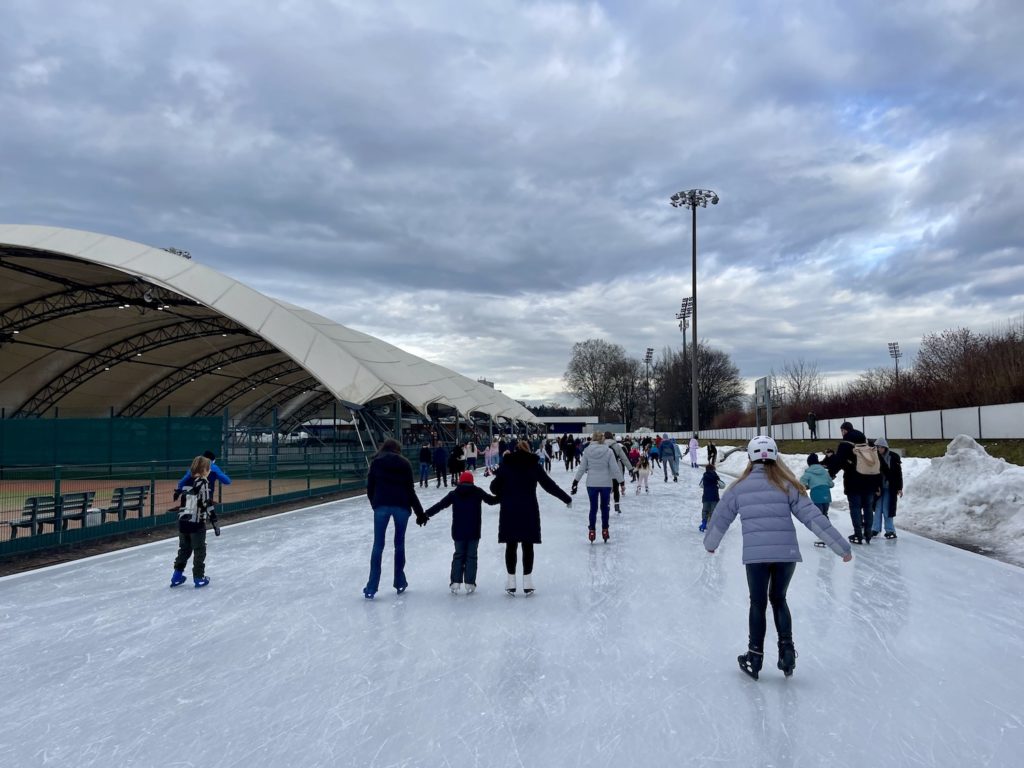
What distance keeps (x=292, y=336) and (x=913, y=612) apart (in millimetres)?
18232

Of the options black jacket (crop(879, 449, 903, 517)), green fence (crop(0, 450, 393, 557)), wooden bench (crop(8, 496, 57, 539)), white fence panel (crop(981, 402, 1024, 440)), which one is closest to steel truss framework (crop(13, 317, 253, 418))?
green fence (crop(0, 450, 393, 557))

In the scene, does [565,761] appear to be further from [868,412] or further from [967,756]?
[868,412]

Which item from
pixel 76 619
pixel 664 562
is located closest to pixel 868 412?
pixel 664 562

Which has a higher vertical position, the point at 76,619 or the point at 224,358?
the point at 224,358

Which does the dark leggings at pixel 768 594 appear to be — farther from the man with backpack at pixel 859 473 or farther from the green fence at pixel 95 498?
the green fence at pixel 95 498

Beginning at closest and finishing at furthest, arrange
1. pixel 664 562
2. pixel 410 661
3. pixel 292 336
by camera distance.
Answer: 1. pixel 410 661
2. pixel 664 562
3. pixel 292 336

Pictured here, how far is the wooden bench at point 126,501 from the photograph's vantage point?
1080cm

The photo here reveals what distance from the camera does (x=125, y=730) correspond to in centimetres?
359

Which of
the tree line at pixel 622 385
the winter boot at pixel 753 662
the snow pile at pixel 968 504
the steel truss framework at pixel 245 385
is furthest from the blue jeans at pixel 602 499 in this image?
the tree line at pixel 622 385

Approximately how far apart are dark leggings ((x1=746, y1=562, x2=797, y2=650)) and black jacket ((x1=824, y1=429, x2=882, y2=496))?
5449 millimetres

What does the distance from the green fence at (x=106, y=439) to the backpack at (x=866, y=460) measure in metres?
15.9

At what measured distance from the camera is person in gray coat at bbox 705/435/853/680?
4113mm

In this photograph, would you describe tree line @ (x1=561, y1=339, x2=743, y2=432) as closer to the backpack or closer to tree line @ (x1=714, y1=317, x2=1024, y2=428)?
tree line @ (x1=714, y1=317, x2=1024, y2=428)

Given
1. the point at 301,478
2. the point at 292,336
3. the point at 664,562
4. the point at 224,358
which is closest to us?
the point at 664,562
